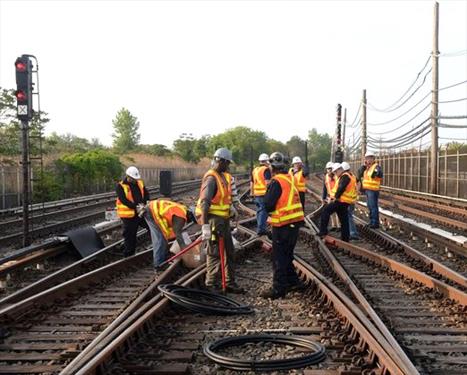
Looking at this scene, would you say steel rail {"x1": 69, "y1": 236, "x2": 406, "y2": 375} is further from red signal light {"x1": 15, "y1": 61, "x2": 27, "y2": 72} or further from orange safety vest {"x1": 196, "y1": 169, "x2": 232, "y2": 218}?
red signal light {"x1": 15, "y1": 61, "x2": 27, "y2": 72}

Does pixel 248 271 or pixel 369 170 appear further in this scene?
pixel 369 170

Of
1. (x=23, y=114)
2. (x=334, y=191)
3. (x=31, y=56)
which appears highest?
(x=31, y=56)

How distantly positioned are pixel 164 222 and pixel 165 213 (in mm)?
186

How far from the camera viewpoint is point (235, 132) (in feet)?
412

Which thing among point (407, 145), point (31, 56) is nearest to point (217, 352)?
point (31, 56)

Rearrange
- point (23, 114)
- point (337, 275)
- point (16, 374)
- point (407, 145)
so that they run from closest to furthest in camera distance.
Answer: point (16, 374) → point (337, 275) → point (23, 114) → point (407, 145)

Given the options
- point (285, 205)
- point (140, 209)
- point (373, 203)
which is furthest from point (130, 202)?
point (373, 203)

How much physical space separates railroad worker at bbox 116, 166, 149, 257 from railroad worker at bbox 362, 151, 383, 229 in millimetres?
6705

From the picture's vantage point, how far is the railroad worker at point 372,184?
14633 millimetres

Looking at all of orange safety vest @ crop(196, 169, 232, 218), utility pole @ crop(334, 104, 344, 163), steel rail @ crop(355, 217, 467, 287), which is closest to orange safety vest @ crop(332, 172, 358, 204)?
steel rail @ crop(355, 217, 467, 287)

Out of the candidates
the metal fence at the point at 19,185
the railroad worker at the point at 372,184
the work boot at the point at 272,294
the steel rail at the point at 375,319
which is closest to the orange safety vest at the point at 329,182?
the railroad worker at the point at 372,184

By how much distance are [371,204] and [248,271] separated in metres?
6.29

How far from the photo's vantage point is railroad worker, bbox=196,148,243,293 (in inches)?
311

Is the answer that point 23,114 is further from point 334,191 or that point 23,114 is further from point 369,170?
point 369,170
